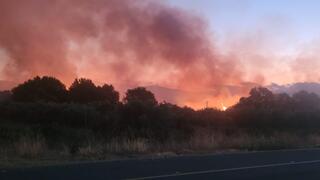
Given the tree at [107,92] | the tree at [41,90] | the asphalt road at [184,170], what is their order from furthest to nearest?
the tree at [107,92] < the tree at [41,90] < the asphalt road at [184,170]

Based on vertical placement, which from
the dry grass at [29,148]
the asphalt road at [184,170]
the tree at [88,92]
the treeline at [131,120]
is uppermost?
the tree at [88,92]

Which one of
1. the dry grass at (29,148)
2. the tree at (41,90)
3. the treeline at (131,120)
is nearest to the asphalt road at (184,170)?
the dry grass at (29,148)

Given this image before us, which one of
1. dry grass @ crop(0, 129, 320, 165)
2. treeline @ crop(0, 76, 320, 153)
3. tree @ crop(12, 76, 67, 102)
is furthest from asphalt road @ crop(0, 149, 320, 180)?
tree @ crop(12, 76, 67, 102)

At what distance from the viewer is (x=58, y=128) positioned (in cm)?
3838

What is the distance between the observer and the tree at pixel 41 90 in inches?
2562

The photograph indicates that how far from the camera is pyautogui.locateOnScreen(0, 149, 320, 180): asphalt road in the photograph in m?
18.1

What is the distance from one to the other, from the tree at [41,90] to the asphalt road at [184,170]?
138ft

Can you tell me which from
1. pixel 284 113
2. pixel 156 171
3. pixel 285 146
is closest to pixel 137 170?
pixel 156 171

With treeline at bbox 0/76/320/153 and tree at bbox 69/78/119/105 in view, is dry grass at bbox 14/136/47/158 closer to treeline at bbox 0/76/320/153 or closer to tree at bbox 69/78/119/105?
treeline at bbox 0/76/320/153

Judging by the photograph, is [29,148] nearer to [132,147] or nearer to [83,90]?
[132,147]

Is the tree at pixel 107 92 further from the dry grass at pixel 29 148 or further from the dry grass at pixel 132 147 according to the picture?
the dry grass at pixel 29 148

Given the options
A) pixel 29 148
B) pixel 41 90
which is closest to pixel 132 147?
pixel 29 148

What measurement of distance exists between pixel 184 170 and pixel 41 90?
48084 mm

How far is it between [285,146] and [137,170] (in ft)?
56.0
